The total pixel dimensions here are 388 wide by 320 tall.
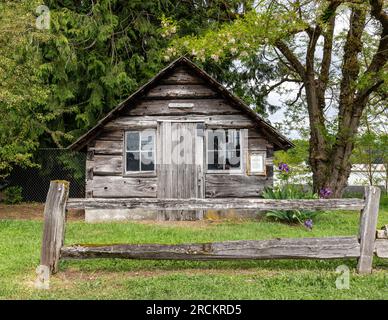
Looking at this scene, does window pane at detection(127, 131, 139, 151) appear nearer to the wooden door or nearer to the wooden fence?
the wooden door

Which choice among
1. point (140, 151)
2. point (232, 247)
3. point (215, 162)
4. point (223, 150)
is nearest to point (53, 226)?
point (232, 247)

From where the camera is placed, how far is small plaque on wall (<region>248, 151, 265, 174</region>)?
1661 centimetres

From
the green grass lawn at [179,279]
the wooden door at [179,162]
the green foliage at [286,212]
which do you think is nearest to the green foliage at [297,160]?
the green foliage at [286,212]

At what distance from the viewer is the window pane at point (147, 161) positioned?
54.1ft

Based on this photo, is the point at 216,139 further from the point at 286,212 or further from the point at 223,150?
the point at 286,212

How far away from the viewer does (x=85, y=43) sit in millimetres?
20906

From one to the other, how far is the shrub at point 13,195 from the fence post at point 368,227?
1676 cm

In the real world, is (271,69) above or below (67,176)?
above

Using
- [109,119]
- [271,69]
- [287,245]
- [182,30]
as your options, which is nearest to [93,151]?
[109,119]

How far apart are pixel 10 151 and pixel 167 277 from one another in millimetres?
10282

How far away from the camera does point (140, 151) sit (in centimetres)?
1659

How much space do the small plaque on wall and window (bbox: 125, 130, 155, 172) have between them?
2.98m

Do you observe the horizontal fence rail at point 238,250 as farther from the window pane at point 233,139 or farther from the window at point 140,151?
the window pane at point 233,139
